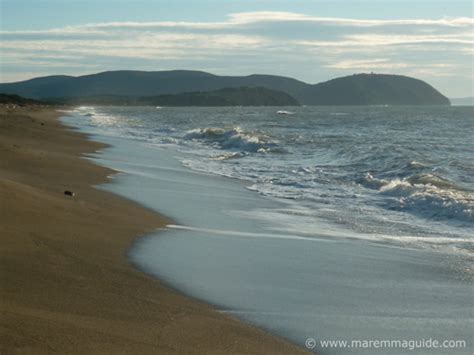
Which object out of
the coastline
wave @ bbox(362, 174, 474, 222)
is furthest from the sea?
the coastline

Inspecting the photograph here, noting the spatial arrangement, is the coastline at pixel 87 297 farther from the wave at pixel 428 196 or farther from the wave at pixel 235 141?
the wave at pixel 235 141

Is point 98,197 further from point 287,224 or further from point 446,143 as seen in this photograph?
point 446,143

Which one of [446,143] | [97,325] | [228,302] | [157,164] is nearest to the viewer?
[97,325]

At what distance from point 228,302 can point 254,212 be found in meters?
5.60

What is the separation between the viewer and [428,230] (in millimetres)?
10773

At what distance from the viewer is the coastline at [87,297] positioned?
4.80 m

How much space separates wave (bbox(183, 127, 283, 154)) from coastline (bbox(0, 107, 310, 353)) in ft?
63.8

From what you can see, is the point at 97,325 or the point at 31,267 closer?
the point at 97,325

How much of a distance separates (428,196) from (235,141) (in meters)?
20.1

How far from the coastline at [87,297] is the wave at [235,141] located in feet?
63.8

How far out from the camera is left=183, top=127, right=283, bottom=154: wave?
96.6 feet

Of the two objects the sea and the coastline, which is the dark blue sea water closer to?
the sea

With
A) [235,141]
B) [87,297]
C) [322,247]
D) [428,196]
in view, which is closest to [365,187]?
[428,196]

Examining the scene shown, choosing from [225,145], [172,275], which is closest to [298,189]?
[172,275]
